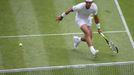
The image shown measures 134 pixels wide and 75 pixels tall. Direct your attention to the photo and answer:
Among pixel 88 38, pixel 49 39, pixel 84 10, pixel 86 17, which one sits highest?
pixel 84 10

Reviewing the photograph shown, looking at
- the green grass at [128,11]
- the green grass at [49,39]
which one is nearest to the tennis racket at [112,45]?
the green grass at [49,39]

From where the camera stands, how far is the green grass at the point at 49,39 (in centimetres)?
1348

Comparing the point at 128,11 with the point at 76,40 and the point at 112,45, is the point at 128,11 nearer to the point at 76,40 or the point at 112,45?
the point at 112,45

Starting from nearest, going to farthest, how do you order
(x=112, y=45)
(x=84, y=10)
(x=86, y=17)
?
(x=84, y=10), (x=86, y=17), (x=112, y=45)

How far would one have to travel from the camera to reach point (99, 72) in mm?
11680

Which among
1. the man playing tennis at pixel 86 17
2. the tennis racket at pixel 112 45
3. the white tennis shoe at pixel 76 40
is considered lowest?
the tennis racket at pixel 112 45

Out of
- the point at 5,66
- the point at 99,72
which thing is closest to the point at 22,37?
the point at 5,66

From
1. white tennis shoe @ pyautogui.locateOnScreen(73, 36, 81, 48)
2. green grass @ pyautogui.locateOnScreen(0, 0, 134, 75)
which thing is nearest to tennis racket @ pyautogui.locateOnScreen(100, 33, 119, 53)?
green grass @ pyautogui.locateOnScreen(0, 0, 134, 75)

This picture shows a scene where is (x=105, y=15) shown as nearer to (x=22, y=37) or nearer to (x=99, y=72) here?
(x=22, y=37)

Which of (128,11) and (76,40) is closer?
(76,40)

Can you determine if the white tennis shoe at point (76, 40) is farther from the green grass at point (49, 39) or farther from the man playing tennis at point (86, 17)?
the green grass at point (49, 39)

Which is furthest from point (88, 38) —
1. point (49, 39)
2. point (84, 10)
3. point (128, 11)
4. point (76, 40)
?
point (128, 11)

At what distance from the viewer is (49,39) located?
14.7m

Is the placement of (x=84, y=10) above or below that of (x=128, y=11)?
above
